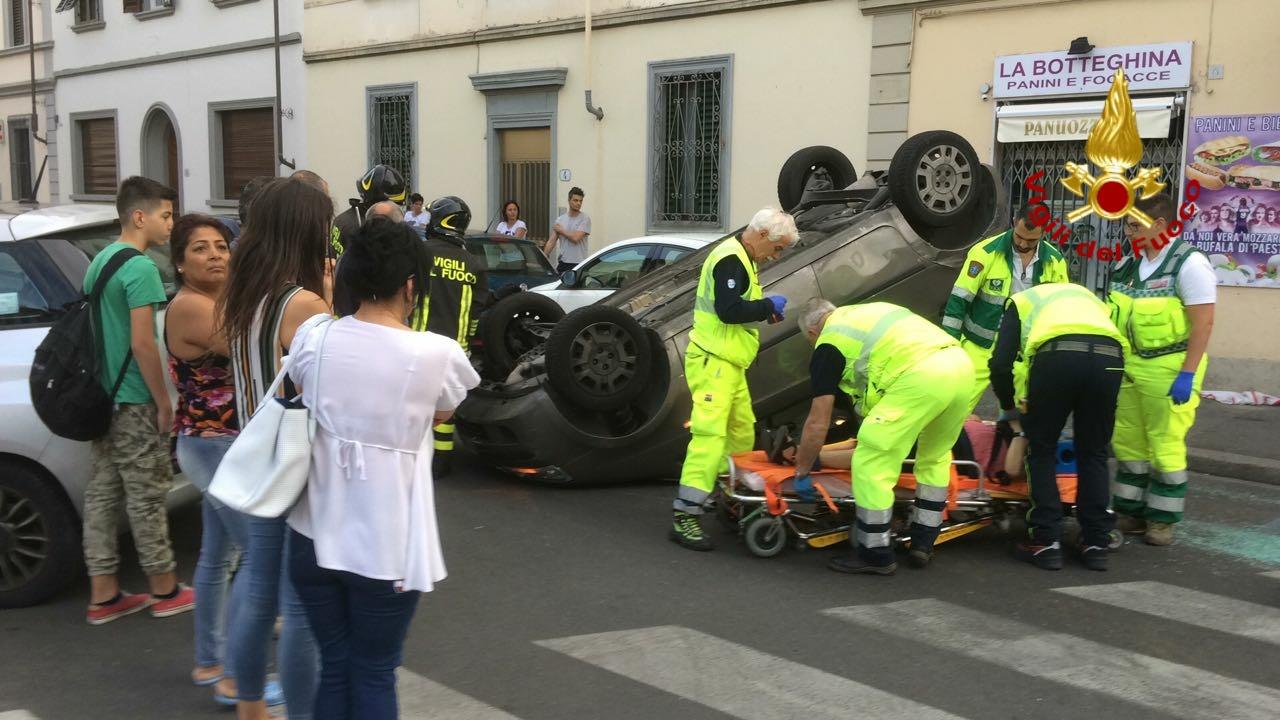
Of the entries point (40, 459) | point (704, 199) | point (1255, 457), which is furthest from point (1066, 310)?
point (704, 199)

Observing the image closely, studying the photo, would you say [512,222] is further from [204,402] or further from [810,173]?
[204,402]

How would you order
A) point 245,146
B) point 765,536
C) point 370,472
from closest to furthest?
1. point 370,472
2. point 765,536
3. point 245,146

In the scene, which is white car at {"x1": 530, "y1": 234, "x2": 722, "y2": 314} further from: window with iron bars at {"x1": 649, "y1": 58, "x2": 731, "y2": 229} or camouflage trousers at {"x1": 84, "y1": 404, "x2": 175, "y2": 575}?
camouflage trousers at {"x1": 84, "y1": 404, "x2": 175, "y2": 575}

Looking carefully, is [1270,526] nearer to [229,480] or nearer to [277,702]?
[277,702]

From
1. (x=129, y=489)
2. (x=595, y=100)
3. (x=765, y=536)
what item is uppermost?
(x=595, y=100)

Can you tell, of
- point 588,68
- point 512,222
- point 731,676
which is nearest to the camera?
point 731,676

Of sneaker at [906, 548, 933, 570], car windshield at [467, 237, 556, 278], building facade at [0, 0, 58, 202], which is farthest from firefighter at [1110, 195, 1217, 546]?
building facade at [0, 0, 58, 202]

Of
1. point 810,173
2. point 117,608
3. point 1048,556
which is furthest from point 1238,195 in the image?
point 117,608

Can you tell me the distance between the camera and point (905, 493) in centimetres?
603

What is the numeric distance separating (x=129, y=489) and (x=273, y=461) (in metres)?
2.03

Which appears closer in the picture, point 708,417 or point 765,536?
point 765,536

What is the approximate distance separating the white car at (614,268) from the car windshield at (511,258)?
1206 mm

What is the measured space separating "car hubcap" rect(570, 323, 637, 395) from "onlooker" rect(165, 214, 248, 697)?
116 inches

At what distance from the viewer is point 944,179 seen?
7.70 meters
